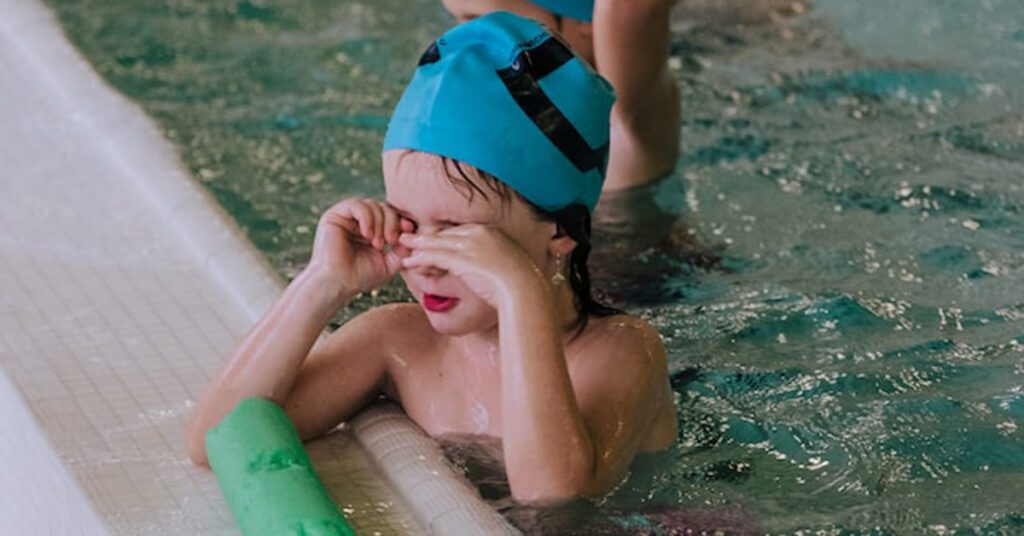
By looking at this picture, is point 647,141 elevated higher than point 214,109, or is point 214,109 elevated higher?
point 647,141

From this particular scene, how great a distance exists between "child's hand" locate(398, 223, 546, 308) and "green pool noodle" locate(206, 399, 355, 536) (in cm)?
34

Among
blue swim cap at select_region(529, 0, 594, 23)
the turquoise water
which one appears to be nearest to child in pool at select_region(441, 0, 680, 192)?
blue swim cap at select_region(529, 0, 594, 23)

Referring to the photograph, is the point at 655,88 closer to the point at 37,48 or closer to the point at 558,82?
the point at 558,82

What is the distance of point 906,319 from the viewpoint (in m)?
3.62

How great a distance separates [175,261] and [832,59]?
8.70 feet

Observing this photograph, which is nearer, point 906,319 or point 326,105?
point 906,319

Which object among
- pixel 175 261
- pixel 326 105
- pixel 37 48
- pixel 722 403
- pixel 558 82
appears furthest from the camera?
pixel 326 105

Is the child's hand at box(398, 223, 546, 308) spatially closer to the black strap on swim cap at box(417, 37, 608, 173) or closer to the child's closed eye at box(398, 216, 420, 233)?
the child's closed eye at box(398, 216, 420, 233)

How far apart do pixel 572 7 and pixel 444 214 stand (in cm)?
148

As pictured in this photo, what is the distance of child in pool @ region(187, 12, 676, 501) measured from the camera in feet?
8.58

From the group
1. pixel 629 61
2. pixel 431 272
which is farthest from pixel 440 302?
pixel 629 61

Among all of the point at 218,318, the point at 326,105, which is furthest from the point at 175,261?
the point at 326,105

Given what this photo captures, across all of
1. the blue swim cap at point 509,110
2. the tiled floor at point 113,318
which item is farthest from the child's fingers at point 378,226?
the tiled floor at point 113,318

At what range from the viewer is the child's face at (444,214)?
8.74ft
